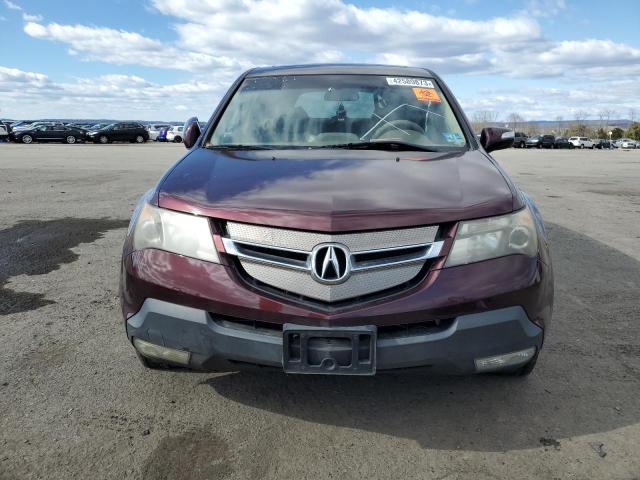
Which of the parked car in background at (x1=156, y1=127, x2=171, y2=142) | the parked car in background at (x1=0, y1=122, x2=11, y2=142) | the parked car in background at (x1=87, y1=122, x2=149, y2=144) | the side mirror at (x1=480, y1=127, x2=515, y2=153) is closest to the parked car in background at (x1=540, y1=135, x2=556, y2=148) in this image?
the parked car in background at (x1=156, y1=127, x2=171, y2=142)

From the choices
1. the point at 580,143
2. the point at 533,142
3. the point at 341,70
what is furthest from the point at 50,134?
the point at 580,143

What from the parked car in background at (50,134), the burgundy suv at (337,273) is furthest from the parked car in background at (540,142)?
the burgundy suv at (337,273)

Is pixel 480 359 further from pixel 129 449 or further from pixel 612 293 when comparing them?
pixel 612 293

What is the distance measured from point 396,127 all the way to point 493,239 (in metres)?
1.33

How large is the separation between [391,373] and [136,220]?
1.35 meters

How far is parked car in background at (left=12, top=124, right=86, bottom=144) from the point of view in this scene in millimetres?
39531

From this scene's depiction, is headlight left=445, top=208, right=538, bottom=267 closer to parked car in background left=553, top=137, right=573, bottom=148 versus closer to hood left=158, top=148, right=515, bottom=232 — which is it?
hood left=158, top=148, right=515, bottom=232

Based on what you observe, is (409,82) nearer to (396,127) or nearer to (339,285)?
(396,127)

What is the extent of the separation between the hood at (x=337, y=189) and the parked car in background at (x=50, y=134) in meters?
42.3

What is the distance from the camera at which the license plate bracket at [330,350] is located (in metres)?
2.13

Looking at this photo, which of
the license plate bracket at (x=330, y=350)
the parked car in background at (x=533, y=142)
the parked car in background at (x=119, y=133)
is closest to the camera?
the license plate bracket at (x=330, y=350)

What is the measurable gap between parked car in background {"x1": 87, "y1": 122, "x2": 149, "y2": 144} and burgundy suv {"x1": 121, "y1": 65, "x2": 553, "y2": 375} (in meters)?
42.5

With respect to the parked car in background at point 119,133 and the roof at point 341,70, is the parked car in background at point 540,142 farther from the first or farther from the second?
the roof at point 341,70

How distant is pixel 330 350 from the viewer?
7.04 feet
